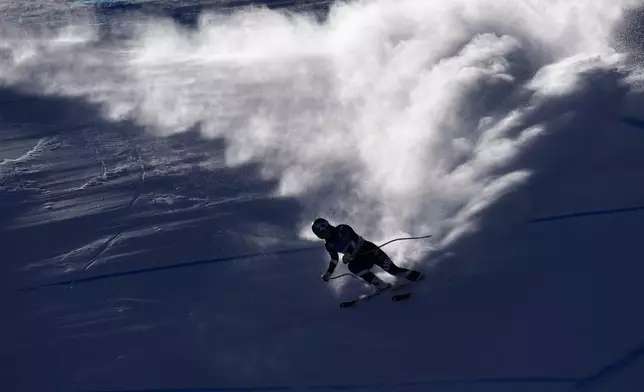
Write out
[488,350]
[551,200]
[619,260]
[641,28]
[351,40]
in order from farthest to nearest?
1. [351,40]
2. [641,28]
3. [551,200]
4. [619,260]
5. [488,350]

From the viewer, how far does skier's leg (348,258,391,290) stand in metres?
7.04

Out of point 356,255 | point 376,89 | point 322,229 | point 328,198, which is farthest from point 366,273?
point 376,89

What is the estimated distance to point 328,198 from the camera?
27.3ft

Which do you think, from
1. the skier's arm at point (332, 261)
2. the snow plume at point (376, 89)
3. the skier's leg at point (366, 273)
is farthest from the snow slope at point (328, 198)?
the skier's arm at point (332, 261)

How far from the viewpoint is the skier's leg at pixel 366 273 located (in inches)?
277

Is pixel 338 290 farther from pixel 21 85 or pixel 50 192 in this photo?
pixel 21 85

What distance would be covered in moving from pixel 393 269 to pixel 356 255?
1.17 ft

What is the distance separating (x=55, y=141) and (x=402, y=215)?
485 cm

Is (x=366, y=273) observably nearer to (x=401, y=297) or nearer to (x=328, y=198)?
(x=401, y=297)

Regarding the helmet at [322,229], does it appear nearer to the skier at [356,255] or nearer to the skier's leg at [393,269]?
the skier at [356,255]

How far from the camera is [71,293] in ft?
25.5

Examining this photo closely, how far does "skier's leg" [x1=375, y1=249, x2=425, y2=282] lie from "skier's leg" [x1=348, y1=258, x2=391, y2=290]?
97 mm

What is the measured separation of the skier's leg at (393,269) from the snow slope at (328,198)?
7.6 inches

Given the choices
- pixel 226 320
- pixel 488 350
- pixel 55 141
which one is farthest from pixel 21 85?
pixel 488 350
